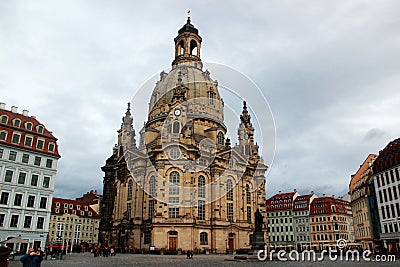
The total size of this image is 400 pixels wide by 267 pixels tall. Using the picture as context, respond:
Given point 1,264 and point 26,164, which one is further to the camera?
point 26,164

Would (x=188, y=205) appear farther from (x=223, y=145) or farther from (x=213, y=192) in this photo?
(x=223, y=145)

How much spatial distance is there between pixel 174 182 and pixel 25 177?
21.6 meters

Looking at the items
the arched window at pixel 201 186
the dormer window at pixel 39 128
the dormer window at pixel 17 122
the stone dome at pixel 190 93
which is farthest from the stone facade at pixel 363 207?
the dormer window at pixel 17 122

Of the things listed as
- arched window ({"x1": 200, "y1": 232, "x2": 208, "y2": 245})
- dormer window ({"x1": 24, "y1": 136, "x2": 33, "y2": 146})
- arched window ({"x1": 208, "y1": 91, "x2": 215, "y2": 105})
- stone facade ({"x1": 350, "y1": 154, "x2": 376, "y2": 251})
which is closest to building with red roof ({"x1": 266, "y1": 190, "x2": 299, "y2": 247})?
stone facade ({"x1": 350, "y1": 154, "x2": 376, "y2": 251})

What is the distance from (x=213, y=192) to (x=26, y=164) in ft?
96.4

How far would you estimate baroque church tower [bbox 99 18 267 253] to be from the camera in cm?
5294

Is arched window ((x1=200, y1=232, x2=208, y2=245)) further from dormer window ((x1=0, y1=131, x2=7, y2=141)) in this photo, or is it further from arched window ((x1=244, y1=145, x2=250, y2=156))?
dormer window ((x1=0, y1=131, x2=7, y2=141))

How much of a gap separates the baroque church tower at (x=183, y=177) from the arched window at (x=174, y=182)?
0.16 m

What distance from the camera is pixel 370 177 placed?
5922cm

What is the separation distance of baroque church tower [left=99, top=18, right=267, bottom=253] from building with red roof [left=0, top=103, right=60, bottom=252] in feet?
48.0

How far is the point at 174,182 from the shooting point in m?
54.2

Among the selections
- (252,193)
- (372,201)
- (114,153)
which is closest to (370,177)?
(372,201)

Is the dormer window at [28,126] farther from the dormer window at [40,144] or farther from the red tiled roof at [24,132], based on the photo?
the dormer window at [40,144]

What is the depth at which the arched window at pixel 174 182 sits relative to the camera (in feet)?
175
